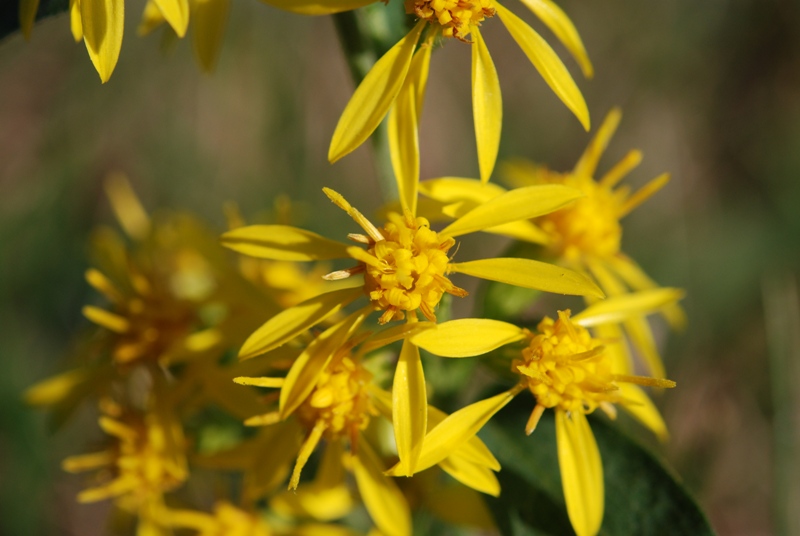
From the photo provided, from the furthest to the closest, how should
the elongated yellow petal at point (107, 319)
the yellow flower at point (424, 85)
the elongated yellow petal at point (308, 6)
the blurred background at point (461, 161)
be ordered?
1. the blurred background at point (461, 161)
2. the elongated yellow petal at point (107, 319)
3. the yellow flower at point (424, 85)
4. the elongated yellow petal at point (308, 6)

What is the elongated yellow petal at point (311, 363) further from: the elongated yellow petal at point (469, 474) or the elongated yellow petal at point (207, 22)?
the elongated yellow petal at point (207, 22)

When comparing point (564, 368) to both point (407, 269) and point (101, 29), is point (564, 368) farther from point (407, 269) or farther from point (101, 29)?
point (101, 29)

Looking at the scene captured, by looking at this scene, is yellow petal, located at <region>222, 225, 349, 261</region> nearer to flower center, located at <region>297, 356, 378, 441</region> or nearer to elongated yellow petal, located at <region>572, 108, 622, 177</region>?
flower center, located at <region>297, 356, 378, 441</region>

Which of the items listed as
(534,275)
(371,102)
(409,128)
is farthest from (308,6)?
(534,275)

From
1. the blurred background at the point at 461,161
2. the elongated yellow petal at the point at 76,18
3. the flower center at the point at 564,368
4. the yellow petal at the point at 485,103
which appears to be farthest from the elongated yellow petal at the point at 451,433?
the blurred background at the point at 461,161

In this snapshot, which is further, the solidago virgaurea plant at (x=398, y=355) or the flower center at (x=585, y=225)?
the flower center at (x=585, y=225)
